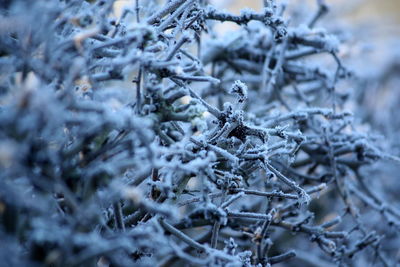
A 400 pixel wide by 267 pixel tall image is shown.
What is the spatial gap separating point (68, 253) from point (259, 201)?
4.40ft

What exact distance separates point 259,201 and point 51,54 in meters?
1.36

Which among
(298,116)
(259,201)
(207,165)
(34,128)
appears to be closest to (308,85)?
(259,201)

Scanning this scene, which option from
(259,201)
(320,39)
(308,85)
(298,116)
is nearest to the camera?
(298,116)

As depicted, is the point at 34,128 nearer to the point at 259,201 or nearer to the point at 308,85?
the point at 259,201

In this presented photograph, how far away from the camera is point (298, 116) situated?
1516 mm

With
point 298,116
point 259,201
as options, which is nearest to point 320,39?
point 298,116

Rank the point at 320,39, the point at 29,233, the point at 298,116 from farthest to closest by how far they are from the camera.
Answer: the point at 320,39, the point at 298,116, the point at 29,233

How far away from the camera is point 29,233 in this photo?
85 centimetres

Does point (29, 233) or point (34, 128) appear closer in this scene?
point (34, 128)

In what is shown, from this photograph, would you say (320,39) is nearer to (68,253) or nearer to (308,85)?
(308,85)

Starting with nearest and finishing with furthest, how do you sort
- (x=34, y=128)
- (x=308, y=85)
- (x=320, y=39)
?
(x=34, y=128) < (x=320, y=39) < (x=308, y=85)

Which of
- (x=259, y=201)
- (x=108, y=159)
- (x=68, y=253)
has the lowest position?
(x=259, y=201)

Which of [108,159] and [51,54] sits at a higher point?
[51,54]

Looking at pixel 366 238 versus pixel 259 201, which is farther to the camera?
pixel 259 201
